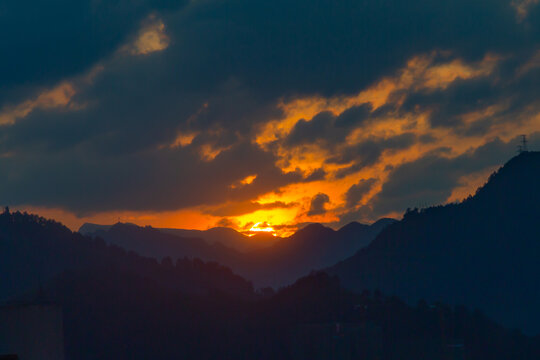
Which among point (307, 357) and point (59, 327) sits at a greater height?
point (59, 327)

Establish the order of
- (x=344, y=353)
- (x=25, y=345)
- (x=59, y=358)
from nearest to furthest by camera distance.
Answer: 1. (x=25, y=345)
2. (x=59, y=358)
3. (x=344, y=353)

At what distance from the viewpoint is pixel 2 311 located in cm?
3912

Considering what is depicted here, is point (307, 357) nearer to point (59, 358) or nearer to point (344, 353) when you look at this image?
point (344, 353)

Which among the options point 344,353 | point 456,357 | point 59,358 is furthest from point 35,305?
point 456,357

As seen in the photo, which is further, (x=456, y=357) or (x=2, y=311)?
(x=456, y=357)

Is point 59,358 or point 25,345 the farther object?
point 59,358

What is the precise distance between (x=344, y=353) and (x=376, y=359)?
11.4 m

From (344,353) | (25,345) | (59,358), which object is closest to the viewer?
(25,345)

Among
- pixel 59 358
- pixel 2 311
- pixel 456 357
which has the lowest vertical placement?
pixel 456 357

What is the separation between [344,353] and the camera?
191 m

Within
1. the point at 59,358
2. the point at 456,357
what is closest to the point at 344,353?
the point at 456,357

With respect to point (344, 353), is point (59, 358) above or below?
above

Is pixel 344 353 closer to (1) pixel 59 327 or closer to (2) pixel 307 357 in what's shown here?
(2) pixel 307 357

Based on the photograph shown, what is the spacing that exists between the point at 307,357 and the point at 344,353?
1127 cm
